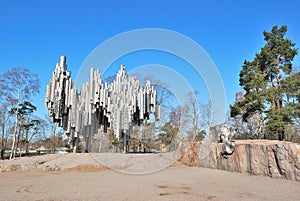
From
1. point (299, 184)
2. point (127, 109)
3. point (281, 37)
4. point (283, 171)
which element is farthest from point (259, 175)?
point (281, 37)

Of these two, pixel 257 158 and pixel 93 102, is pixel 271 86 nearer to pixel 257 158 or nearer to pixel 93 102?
pixel 257 158

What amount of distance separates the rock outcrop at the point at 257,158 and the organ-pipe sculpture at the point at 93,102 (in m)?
4.75

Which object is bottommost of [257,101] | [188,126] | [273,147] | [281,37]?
[273,147]

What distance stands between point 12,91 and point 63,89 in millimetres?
10628

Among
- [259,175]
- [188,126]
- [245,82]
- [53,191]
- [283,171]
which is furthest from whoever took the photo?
[188,126]

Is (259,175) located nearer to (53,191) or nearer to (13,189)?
(53,191)

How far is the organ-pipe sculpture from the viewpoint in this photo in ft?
48.9

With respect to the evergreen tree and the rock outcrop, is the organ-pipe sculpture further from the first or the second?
the evergreen tree

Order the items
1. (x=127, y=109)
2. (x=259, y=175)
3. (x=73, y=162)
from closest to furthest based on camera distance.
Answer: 1. (x=259, y=175)
2. (x=73, y=162)
3. (x=127, y=109)

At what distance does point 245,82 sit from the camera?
813 inches

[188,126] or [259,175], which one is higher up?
[188,126]

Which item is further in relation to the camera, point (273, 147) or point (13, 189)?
point (273, 147)

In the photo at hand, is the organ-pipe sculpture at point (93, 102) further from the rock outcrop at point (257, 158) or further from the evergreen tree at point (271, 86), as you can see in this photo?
the evergreen tree at point (271, 86)

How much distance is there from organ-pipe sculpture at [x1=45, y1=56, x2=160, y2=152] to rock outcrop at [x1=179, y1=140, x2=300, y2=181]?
475cm
